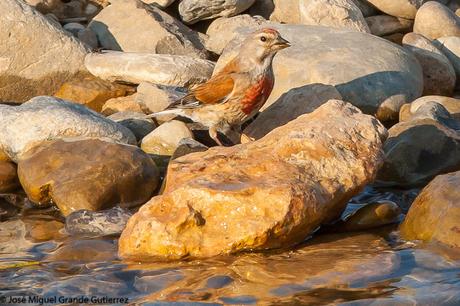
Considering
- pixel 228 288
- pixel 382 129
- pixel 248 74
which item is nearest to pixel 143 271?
pixel 228 288

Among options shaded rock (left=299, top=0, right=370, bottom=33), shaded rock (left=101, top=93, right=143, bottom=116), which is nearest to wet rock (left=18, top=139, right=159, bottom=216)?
shaded rock (left=101, top=93, right=143, bottom=116)

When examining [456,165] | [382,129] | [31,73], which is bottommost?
[31,73]

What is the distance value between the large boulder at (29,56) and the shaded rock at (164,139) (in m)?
1.99

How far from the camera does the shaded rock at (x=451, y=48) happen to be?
10.8 meters

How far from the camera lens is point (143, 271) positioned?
5949 millimetres

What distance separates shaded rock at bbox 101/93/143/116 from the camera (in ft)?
31.1

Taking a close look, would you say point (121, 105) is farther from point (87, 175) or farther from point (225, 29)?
point (87, 175)

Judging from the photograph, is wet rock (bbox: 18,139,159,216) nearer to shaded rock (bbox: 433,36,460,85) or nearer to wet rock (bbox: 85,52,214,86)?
wet rock (bbox: 85,52,214,86)

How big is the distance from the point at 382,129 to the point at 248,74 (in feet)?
6.64

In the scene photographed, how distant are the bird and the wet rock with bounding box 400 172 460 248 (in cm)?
227

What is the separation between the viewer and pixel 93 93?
391 inches

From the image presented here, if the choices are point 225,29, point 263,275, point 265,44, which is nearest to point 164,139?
point 265,44

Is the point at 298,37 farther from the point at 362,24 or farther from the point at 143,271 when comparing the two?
the point at 143,271

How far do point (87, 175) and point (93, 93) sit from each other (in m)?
2.52
